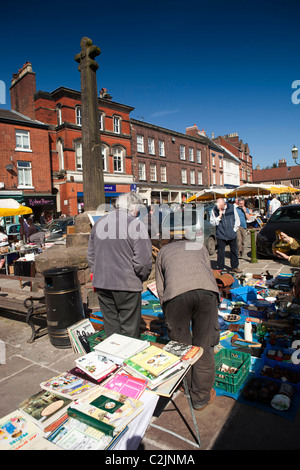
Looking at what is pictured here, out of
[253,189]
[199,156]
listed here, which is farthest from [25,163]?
[199,156]

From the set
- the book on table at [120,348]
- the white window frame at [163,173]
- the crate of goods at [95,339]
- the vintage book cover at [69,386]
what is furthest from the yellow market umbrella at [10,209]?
the white window frame at [163,173]

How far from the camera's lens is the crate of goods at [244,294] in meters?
5.63

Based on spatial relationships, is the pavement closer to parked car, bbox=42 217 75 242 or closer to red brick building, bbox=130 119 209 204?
parked car, bbox=42 217 75 242

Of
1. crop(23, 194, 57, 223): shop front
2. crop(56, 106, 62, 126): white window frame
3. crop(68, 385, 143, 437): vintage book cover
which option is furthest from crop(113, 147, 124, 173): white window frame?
crop(68, 385, 143, 437): vintage book cover

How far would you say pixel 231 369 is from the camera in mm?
3305

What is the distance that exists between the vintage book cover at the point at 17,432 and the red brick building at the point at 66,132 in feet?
69.2

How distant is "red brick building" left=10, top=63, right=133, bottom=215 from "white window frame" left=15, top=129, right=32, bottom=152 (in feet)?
4.93

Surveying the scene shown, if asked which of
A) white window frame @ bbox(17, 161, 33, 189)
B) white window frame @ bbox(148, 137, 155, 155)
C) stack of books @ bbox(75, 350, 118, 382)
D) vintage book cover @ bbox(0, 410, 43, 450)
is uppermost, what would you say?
white window frame @ bbox(148, 137, 155, 155)

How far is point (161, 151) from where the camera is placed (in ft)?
107

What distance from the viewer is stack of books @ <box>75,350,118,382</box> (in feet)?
7.53

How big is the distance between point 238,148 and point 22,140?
39654mm

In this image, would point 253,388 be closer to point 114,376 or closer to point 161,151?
point 114,376

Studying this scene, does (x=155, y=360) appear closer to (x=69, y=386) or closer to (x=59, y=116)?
(x=69, y=386)

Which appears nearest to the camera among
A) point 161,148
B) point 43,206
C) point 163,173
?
point 43,206
